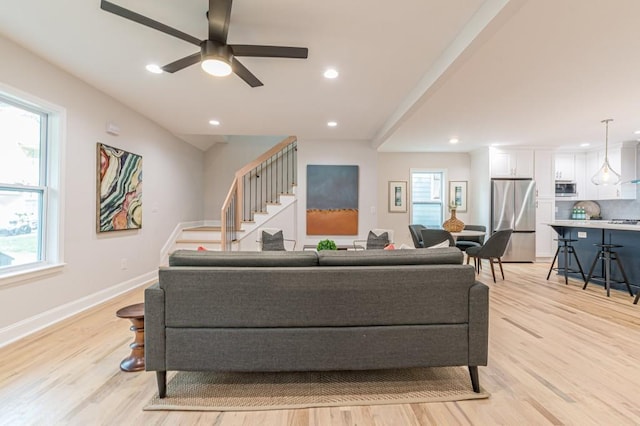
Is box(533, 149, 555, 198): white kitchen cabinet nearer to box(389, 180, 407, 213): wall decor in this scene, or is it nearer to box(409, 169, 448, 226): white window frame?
box(409, 169, 448, 226): white window frame

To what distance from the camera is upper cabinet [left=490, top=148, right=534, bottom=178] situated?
21.0 feet

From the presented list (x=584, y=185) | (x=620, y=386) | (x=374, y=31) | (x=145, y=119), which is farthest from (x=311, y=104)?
(x=584, y=185)

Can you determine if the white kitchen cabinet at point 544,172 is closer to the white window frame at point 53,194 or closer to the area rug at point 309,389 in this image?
the area rug at point 309,389

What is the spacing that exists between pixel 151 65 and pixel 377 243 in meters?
3.45

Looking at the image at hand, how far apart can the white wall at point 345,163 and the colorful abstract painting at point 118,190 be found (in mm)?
2775

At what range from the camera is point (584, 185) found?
6.72 metres

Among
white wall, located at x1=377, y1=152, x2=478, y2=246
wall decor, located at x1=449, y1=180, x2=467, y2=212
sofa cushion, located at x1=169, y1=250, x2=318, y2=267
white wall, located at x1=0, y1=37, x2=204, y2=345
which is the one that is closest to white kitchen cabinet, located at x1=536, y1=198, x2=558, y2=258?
white wall, located at x1=377, y1=152, x2=478, y2=246

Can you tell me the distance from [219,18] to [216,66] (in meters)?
0.37

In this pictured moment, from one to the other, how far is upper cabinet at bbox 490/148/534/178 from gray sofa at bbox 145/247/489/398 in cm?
561

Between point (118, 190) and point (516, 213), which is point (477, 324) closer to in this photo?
point (118, 190)

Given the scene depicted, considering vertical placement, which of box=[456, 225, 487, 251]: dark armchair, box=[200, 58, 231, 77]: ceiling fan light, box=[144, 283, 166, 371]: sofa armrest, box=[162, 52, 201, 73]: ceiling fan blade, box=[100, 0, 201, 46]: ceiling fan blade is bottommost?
box=[144, 283, 166, 371]: sofa armrest

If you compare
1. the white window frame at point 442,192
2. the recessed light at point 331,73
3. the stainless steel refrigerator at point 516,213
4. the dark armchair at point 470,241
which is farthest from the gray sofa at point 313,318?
the white window frame at point 442,192

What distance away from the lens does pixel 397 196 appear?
7.07m

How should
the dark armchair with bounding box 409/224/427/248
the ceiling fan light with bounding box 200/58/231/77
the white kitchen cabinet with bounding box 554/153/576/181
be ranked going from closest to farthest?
the ceiling fan light with bounding box 200/58/231/77 → the dark armchair with bounding box 409/224/427/248 → the white kitchen cabinet with bounding box 554/153/576/181
